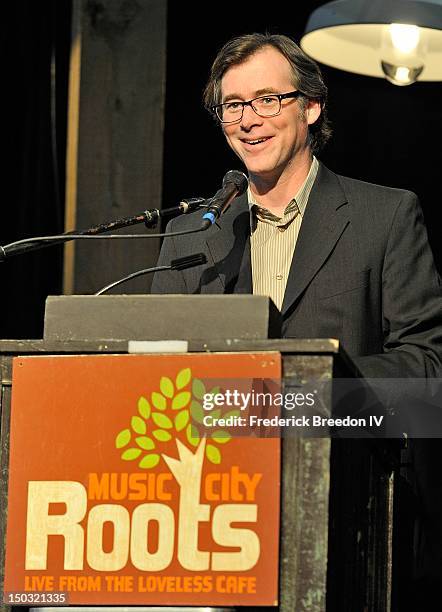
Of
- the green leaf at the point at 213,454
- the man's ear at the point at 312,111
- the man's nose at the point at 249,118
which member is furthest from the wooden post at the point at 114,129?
the green leaf at the point at 213,454

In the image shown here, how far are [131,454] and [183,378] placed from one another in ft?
0.47

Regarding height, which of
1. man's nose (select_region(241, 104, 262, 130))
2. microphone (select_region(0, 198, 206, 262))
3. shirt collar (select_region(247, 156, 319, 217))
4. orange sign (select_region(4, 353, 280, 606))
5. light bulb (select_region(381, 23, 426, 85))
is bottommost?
orange sign (select_region(4, 353, 280, 606))

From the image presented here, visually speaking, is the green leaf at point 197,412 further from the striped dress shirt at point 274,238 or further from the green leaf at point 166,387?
the striped dress shirt at point 274,238

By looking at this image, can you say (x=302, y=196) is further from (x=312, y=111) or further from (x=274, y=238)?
(x=312, y=111)

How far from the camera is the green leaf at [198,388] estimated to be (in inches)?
82.3

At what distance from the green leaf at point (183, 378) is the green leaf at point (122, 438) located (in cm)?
11

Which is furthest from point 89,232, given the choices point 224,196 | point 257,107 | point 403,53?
point 403,53

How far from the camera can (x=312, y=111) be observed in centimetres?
340

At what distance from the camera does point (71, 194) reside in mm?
4473

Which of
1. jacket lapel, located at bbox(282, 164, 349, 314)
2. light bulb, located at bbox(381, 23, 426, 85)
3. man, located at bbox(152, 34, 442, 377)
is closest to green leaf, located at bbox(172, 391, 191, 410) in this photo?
man, located at bbox(152, 34, 442, 377)

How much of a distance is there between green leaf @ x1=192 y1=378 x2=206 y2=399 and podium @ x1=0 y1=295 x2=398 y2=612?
0.02 meters

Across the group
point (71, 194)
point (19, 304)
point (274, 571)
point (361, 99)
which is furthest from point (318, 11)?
point (274, 571)

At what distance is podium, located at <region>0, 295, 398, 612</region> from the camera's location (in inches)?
79.9

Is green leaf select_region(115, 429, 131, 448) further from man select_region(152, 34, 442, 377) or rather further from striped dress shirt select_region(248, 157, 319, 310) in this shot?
striped dress shirt select_region(248, 157, 319, 310)
